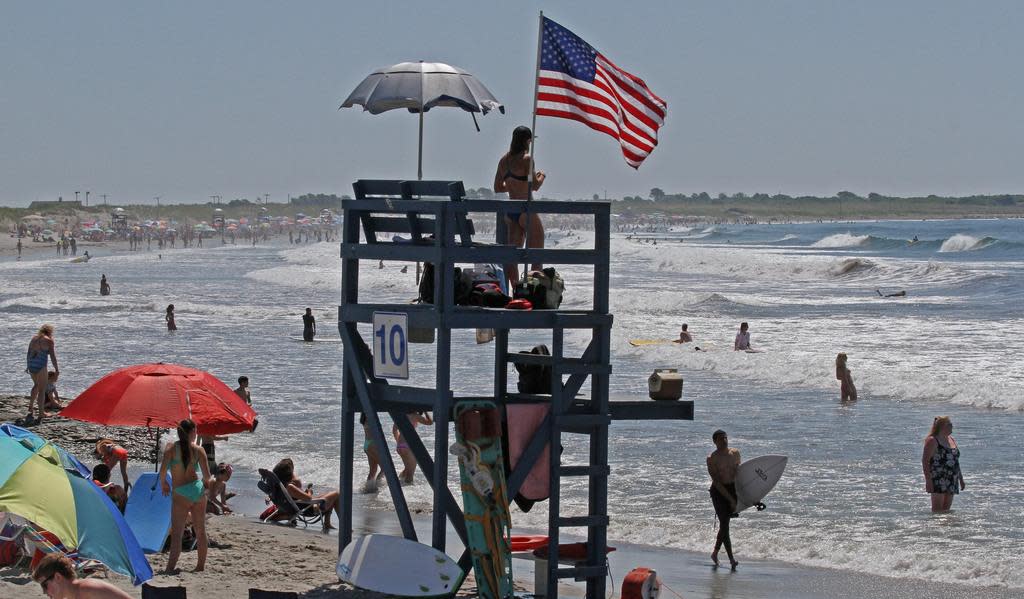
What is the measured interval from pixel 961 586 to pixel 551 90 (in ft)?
18.1

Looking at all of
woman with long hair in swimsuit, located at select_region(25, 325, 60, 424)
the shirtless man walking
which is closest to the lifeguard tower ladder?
the shirtless man walking

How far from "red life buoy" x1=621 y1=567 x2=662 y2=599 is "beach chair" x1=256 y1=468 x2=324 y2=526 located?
5.16m

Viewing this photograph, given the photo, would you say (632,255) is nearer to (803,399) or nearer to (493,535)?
(803,399)

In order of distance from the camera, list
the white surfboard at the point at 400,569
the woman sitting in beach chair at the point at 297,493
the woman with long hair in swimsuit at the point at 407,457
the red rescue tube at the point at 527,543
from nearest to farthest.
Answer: the white surfboard at the point at 400,569
the red rescue tube at the point at 527,543
the woman sitting in beach chair at the point at 297,493
the woman with long hair in swimsuit at the point at 407,457

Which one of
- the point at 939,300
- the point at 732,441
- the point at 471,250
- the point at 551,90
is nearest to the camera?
the point at 471,250

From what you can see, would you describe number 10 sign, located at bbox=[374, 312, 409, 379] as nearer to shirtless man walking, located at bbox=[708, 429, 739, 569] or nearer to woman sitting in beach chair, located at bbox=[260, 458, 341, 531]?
shirtless man walking, located at bbox=[708, 429, 739, 569]

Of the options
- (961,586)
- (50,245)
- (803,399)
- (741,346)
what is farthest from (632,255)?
(961,586)

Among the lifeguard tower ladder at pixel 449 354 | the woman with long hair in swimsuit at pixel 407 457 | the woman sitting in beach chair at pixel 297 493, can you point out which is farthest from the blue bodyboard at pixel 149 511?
the woman with long hair in swimsuit at pixel 407 457

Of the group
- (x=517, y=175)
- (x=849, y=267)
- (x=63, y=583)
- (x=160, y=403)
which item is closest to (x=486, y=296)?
(x=517, y=175)

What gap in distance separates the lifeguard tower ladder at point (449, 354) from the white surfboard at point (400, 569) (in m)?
0.16

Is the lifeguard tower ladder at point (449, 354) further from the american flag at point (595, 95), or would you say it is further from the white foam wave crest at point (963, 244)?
the white foam wave crest at point (963, 244)

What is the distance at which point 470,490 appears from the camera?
8383mm

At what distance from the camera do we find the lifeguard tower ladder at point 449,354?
8297mm

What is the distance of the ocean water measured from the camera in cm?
1323
